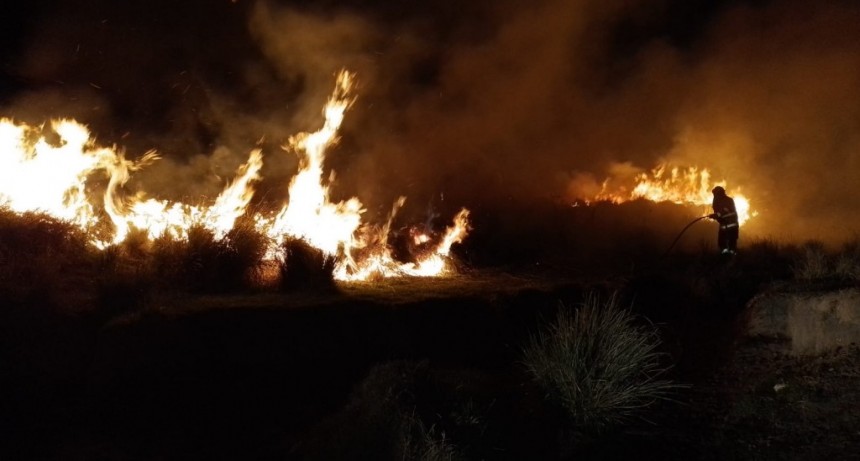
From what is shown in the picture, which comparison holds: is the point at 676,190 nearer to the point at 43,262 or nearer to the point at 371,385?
the point at 371,385

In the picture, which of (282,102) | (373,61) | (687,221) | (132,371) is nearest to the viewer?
(132,371)

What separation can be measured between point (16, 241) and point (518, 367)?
551 cm

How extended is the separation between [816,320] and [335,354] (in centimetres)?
490

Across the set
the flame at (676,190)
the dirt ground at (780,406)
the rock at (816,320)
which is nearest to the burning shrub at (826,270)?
the rock at (816,320)

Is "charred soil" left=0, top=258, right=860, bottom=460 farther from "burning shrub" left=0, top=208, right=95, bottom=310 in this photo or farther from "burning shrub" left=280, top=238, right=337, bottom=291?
"burning shrub" left=280, top=238, right=337, bottom=291

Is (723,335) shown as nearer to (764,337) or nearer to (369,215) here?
(764,337)

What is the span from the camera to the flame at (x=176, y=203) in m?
9.21

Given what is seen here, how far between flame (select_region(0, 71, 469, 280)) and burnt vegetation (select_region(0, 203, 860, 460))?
0.41 m

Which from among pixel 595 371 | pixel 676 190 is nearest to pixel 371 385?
pixel 595 371

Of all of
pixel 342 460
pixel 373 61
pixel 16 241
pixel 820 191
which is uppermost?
pixel 373 61

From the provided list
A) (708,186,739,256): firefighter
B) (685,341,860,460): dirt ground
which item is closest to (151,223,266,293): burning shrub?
(685,341,860,460): dirt ground

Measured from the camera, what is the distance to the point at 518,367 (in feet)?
23.5

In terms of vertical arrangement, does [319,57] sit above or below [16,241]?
above

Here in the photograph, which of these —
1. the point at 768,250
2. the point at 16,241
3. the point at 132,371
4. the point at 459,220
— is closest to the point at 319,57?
the point at 459,220
